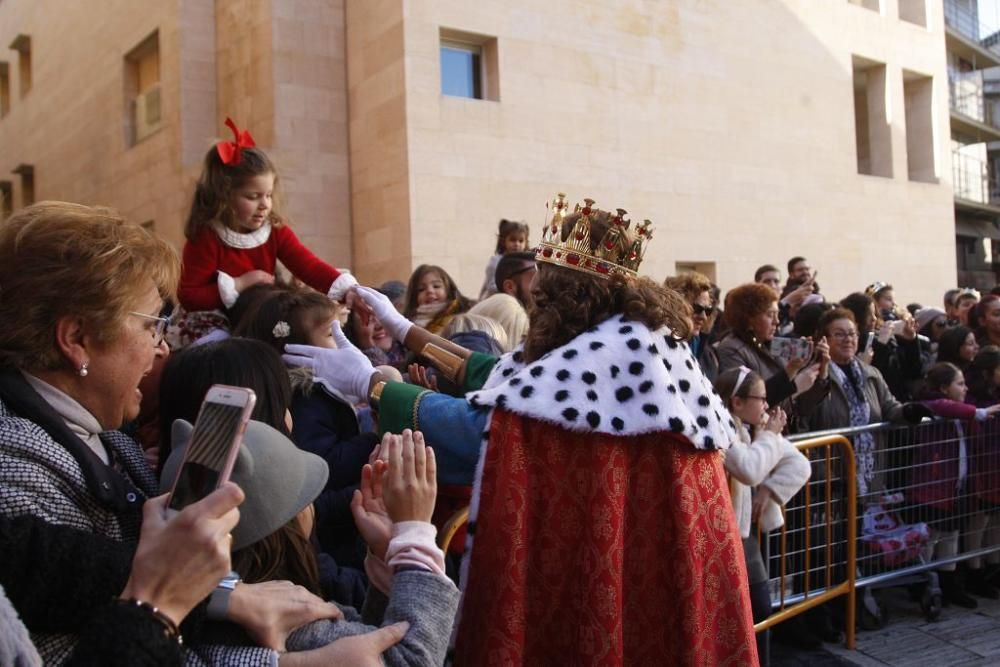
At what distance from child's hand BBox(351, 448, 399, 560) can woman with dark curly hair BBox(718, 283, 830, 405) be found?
368 cm

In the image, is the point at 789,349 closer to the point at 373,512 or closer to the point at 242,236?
the point at 242,236

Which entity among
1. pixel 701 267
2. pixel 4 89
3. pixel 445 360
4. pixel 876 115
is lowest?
pixel 445 360

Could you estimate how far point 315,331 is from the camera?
3.21 metres

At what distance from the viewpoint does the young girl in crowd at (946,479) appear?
18.6 ft

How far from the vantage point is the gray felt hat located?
156cm

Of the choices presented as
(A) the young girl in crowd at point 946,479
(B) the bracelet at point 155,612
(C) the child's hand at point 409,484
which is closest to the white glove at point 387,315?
(C) the child's hand at point 409,484

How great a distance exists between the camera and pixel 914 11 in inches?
702

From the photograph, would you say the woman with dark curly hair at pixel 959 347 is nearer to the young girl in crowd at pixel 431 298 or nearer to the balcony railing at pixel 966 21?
the young girl in crowd at pixel 431 298

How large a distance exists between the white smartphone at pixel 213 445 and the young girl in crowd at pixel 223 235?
2.53 meters

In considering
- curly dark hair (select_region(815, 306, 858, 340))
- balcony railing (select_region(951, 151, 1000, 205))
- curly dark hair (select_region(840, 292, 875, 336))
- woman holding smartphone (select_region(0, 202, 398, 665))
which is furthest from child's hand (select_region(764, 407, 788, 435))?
balcony railing (select_region(951, 151, 1000, 205))

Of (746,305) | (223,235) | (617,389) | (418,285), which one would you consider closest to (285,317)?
(223,235)

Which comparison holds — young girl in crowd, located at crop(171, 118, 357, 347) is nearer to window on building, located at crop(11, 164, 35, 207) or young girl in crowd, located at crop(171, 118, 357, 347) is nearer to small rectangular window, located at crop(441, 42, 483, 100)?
small rectangular window, located at crop(441, 42, 483, 100)

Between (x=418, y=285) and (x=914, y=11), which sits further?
(x=914, y=11)

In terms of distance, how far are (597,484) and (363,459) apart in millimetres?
801
